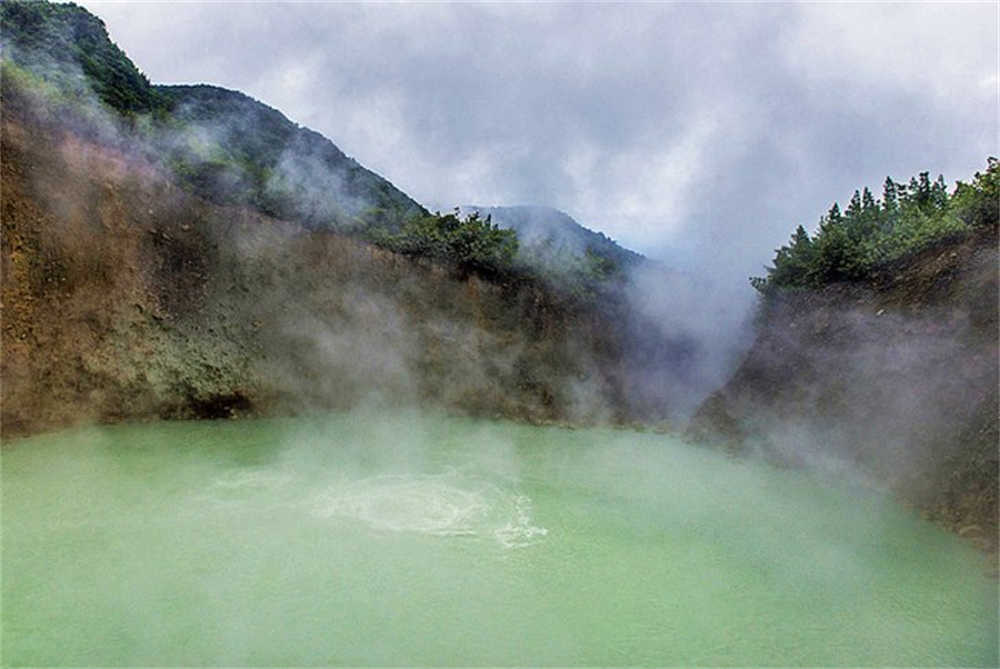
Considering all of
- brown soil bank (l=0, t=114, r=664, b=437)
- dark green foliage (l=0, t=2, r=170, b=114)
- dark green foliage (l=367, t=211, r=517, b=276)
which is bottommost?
brown soil bank (l=0, t=114, r=664, b=437)

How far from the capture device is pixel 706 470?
454 inches

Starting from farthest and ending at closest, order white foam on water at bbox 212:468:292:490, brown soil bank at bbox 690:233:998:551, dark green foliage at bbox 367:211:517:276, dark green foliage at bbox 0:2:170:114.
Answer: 1. dark green foliage at bbox 367:211:517:276
2. dark green foliage at bbox 0:2:170:114
3. brown soil bank at bbox 690:233:998:551
4. white foam on water at bbox 212:468:292:490

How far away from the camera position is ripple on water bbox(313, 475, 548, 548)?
7.65 m

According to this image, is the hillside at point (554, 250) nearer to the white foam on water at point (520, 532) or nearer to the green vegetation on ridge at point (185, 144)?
the green vegetation on ridge at point (185, 144)

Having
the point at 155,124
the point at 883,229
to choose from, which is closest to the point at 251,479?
the point at 155,124

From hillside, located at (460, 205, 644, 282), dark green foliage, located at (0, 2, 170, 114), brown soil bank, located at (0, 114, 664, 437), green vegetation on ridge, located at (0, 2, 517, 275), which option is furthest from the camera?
hillside, located at (460, 205, 644, 282)

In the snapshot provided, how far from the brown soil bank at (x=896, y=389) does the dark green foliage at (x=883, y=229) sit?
358 mm

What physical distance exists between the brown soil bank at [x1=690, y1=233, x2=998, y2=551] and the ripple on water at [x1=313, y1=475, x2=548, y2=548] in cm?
558

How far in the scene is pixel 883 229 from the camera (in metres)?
13.7

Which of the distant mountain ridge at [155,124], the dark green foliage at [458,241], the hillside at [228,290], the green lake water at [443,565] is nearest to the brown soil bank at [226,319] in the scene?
the hillside at [228,290]

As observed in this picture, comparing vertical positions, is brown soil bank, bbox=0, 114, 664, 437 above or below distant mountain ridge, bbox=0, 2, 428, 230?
below

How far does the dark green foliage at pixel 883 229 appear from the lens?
11.6 metres

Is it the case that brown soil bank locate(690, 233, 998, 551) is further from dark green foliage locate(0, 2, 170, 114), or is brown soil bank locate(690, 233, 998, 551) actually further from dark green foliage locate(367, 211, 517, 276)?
dark green foliage locate(0, 2, 170, 114)

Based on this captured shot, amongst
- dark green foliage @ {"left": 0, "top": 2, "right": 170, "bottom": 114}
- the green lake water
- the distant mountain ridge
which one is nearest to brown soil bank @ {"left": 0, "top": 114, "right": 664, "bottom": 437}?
the distant mountain ridge
